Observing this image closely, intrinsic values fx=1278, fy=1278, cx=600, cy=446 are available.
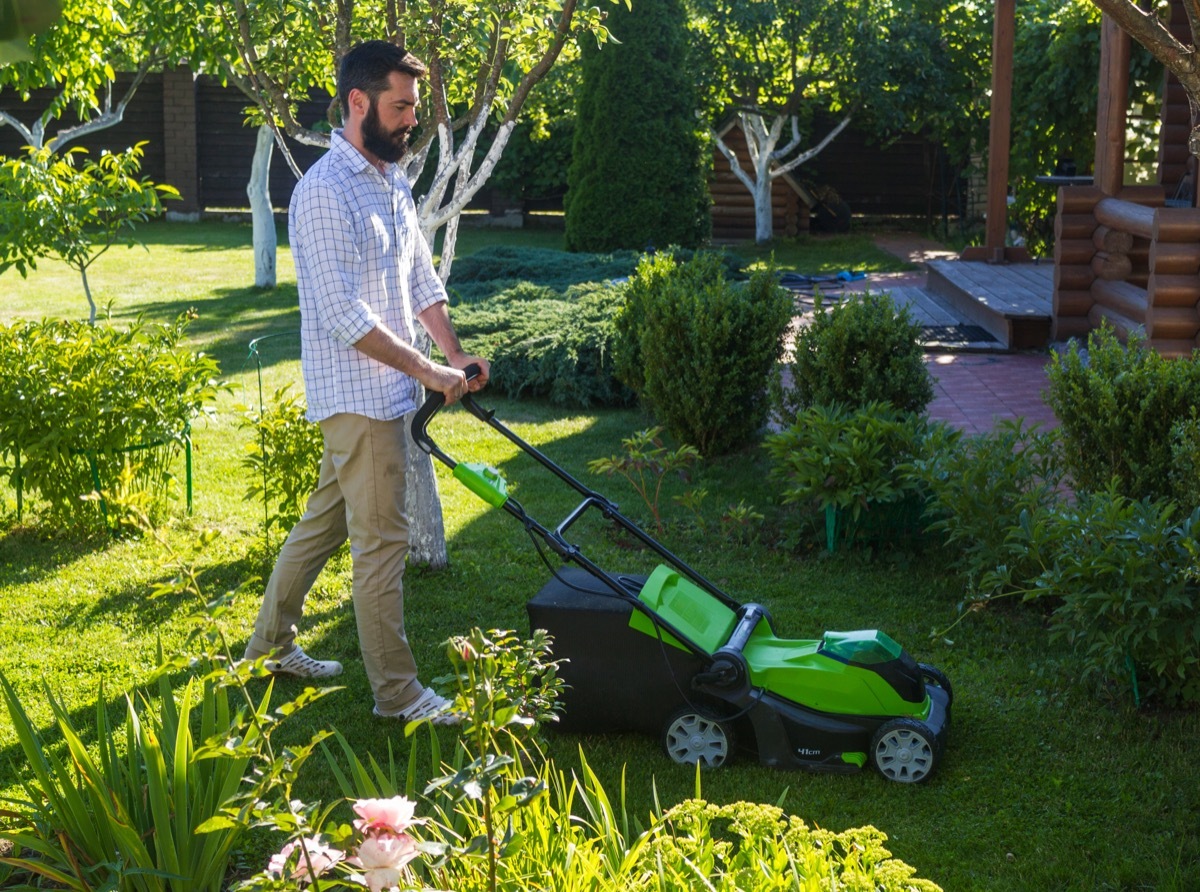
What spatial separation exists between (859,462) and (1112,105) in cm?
571

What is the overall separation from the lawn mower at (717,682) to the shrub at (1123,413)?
150 centimetres

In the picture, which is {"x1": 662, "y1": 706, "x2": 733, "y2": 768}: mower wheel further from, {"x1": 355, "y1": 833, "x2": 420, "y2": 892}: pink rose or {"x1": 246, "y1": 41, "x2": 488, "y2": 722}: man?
{"x1": 355, "y1": 833, "x2": 420, "y2": 892}: pink rose

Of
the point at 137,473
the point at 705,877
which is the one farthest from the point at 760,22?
the point at 705,877

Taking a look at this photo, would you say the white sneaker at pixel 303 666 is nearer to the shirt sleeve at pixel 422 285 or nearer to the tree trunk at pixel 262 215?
the shirt sleeve at pixel 422 285

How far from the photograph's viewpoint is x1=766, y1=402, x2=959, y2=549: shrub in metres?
5.09

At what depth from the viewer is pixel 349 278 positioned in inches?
145

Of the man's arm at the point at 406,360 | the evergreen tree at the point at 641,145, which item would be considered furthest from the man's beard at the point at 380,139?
the evergreen tree at the point at 641,145

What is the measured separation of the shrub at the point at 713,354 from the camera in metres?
6.68

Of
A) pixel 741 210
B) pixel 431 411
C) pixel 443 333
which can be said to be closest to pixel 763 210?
pixel 741 210

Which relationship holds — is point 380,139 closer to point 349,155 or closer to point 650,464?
point 349,155

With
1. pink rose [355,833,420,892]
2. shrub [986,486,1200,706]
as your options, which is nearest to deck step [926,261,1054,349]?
shrub [986,486,1200,706]

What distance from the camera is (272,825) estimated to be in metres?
2.11

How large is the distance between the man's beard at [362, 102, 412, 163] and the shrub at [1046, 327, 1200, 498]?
268cm

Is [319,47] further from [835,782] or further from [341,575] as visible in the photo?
[835,782]
